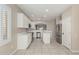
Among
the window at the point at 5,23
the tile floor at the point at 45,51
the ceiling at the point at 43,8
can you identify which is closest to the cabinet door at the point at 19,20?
the ceiling at the point at 43,8

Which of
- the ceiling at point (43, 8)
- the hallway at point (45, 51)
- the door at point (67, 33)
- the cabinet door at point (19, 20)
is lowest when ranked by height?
the hallway at point (45, 51)

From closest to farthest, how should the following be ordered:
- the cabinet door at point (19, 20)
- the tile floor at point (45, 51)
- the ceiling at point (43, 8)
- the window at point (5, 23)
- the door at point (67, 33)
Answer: the window at point (5, 23)
the tile floor at point (45, 51)
the ceiling at point (43, 8)
the door at point (67, 33)
the cabinet door at point (19, 20)

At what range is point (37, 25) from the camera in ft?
38.5

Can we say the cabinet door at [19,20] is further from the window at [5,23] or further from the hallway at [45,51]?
the hallway at [45,51]

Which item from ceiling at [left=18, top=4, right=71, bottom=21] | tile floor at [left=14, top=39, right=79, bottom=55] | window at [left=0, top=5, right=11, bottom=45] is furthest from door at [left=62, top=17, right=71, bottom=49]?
window at [left=0, top=5, right=11, bottom=45]

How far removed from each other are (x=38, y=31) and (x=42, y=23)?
3.57ft

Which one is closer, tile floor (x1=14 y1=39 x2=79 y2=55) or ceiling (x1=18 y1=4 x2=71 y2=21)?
tile floor (x1=14 y1=39 x2=79 y2=55)

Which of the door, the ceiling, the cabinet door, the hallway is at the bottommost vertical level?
the hallway

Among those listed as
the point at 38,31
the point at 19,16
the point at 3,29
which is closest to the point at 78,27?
the point at 19,16

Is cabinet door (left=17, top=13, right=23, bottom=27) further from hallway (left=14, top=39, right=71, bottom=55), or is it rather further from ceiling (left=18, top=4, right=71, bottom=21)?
hallway (left=14, top=39, right=71, bottom=55)

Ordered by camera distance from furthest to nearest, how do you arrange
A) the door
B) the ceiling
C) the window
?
the door
the ceiling
the window

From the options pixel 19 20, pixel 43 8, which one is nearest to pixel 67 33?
pixel 43 8

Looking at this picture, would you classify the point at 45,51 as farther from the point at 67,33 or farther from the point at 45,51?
the point at 67,33
